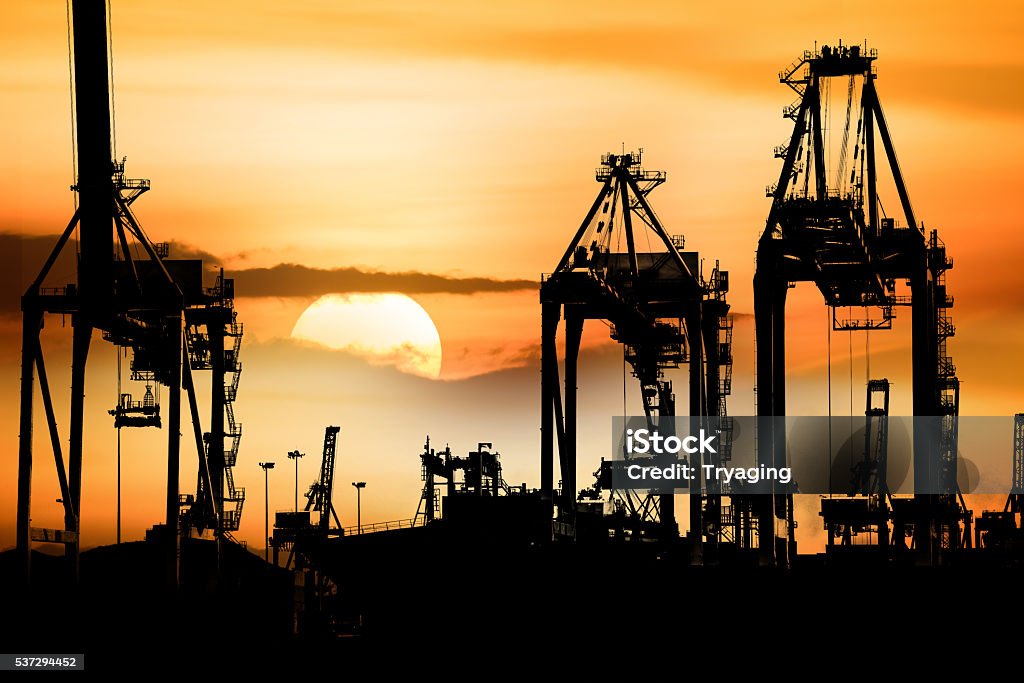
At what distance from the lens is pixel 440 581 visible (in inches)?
2670

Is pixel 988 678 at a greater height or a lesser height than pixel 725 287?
lesser

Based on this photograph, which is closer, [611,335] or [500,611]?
[500,611]

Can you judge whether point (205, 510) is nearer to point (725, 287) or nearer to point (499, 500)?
point (499, 500)

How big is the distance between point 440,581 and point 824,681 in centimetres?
1676

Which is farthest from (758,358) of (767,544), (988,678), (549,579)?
(988,678)

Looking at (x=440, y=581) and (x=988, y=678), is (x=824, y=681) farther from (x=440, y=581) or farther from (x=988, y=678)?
(x=440, y=581)

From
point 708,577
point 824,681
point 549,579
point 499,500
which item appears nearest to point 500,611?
point 549,579

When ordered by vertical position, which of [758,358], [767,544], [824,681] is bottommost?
[824,681]

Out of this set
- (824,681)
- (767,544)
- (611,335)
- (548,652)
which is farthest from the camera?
(611,335)

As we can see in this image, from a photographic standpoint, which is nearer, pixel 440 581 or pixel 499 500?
pixel 440 581

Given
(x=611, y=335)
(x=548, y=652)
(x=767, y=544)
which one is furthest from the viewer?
A: (x=611, y=335)

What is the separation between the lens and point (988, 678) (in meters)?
56.5

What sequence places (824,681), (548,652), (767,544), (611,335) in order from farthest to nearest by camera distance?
(611,335) → (767,544) → (548,652) → (824,681)

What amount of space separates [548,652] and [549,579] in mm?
6245
